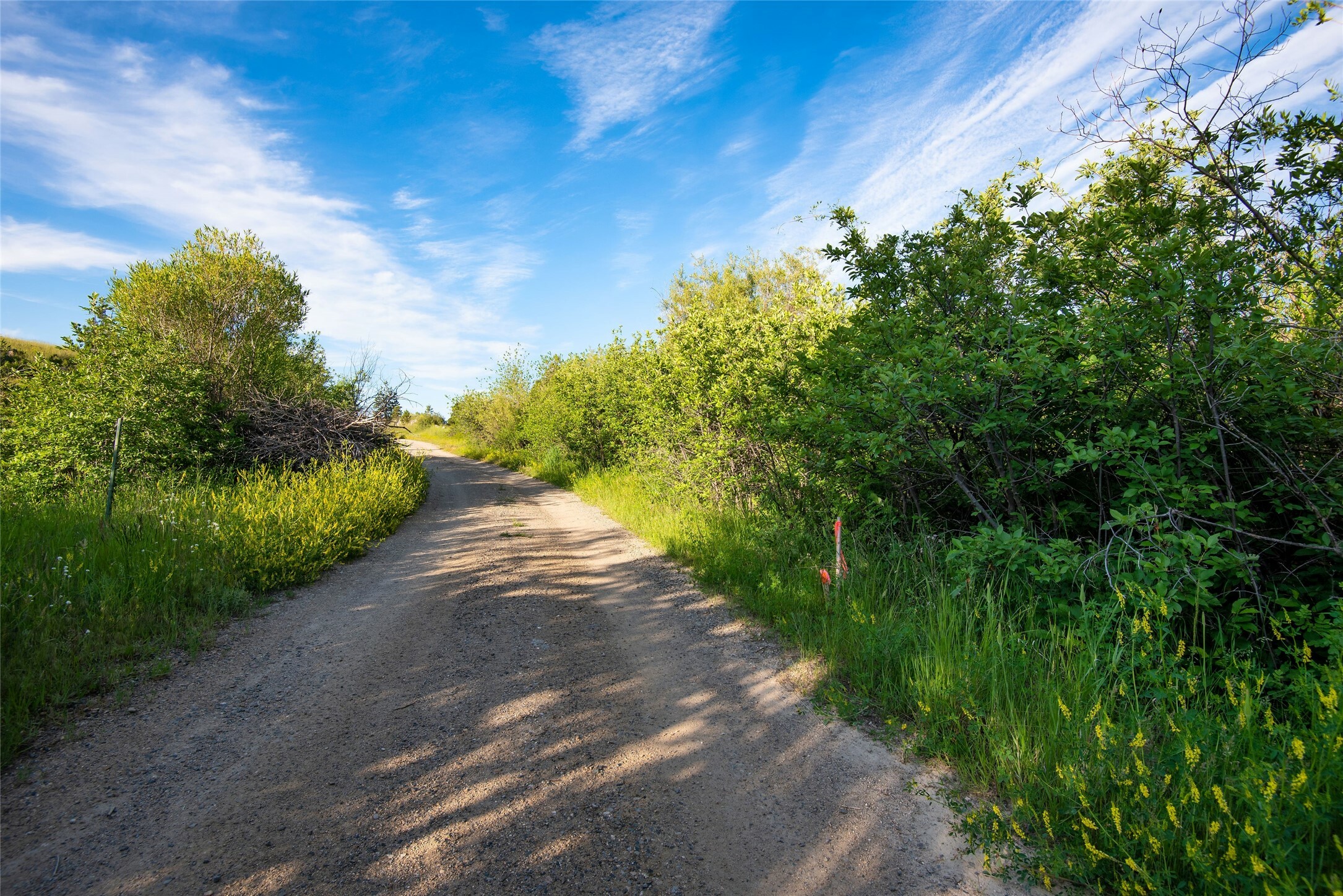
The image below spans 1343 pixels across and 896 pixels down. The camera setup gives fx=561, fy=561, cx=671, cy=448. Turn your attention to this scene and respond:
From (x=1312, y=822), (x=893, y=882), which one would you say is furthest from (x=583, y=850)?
(x=1312, y=822)

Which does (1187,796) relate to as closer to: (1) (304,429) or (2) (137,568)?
(2) (137,568)

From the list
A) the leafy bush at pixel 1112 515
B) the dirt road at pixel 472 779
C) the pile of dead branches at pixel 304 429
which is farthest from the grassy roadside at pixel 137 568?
the leafy bush at pixel 1112 515

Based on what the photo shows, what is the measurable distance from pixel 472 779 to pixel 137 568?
4.64 meters

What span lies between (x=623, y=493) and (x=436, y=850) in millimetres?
10542

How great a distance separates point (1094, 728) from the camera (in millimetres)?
2781

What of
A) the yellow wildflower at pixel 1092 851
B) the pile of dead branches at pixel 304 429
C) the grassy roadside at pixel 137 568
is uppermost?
the pile of dead branches at pixel 304 429

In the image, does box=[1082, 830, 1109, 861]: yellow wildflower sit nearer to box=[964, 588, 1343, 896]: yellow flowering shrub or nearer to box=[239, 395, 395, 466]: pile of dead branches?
box=[964, 588, 1343, 896]: yellow flowering shrub

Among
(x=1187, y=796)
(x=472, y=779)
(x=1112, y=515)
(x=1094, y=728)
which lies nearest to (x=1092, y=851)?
(x=1187, y=796)

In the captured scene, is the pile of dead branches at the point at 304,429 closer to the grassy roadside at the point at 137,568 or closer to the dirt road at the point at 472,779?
the grassy roadside at the point at 137,568

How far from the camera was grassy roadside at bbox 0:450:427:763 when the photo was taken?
394cm

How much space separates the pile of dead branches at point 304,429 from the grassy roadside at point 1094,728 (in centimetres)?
1148

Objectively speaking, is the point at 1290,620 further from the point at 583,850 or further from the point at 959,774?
the point at 583,850

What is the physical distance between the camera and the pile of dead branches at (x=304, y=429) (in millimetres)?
12070

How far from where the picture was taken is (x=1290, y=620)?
129 inches
